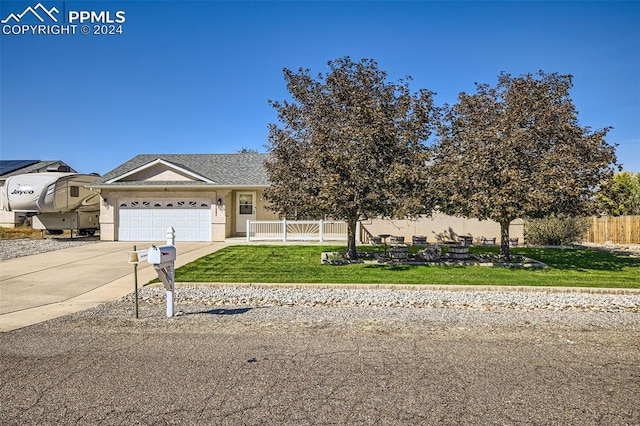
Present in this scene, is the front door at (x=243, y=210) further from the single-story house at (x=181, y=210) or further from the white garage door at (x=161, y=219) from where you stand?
the white garage door at (x=161, y=219)

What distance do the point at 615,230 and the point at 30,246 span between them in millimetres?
29427

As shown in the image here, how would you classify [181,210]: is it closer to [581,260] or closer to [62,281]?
[62,281]

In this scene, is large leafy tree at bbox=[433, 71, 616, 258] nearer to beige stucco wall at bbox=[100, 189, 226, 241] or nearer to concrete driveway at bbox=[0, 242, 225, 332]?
concrete driveway at bbox=[0, 242, 225, 332]

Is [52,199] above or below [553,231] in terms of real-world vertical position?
above

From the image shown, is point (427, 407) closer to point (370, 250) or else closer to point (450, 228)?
point (370, 250)

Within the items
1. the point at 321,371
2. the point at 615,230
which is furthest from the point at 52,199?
the point at 615,230

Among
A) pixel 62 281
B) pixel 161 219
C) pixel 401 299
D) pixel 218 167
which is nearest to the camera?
pixel 401 299

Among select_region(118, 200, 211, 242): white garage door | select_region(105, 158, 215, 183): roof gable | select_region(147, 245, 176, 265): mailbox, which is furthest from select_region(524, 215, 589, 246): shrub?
select_region(147, 245, 176, 265): mailbox

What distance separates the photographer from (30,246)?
17.9 meters

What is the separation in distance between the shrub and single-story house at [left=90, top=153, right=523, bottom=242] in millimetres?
852

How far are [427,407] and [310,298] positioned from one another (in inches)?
194

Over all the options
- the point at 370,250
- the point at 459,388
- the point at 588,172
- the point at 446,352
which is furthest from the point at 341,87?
the point at 459,388

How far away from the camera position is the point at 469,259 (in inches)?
532

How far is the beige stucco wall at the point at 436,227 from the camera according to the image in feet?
65.2
